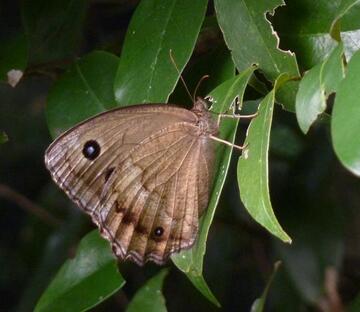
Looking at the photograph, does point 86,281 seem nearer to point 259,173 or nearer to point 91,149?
point 91,149

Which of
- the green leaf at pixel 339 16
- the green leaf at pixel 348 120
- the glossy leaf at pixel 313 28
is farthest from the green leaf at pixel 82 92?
the green leaf at pixel 348 120

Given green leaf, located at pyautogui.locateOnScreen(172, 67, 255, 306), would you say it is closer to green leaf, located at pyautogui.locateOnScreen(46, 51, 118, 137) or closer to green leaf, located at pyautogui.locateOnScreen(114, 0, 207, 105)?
green leaf, located at pyautogui.locateOnScreen(114, 0, 207, 105)

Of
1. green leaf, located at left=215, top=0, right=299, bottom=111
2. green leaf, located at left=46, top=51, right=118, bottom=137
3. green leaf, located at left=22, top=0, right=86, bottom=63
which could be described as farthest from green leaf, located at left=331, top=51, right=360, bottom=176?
green leaf, located at left=22, top=0, right=86, bottom=63

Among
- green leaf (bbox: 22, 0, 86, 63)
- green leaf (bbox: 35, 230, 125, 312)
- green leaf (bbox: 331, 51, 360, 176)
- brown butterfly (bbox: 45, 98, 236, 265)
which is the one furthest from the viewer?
green leaf (bbox: 22, 0, 86, 63)

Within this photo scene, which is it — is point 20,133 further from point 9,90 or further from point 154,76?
point 154,76

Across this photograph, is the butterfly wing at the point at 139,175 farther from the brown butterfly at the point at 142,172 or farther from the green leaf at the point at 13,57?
the green leaf at the point at 13,57

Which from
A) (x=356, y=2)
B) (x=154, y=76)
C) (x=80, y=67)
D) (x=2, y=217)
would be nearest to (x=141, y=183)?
(x=154, y=76)

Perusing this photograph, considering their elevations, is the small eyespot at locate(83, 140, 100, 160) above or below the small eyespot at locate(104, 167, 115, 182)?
above
